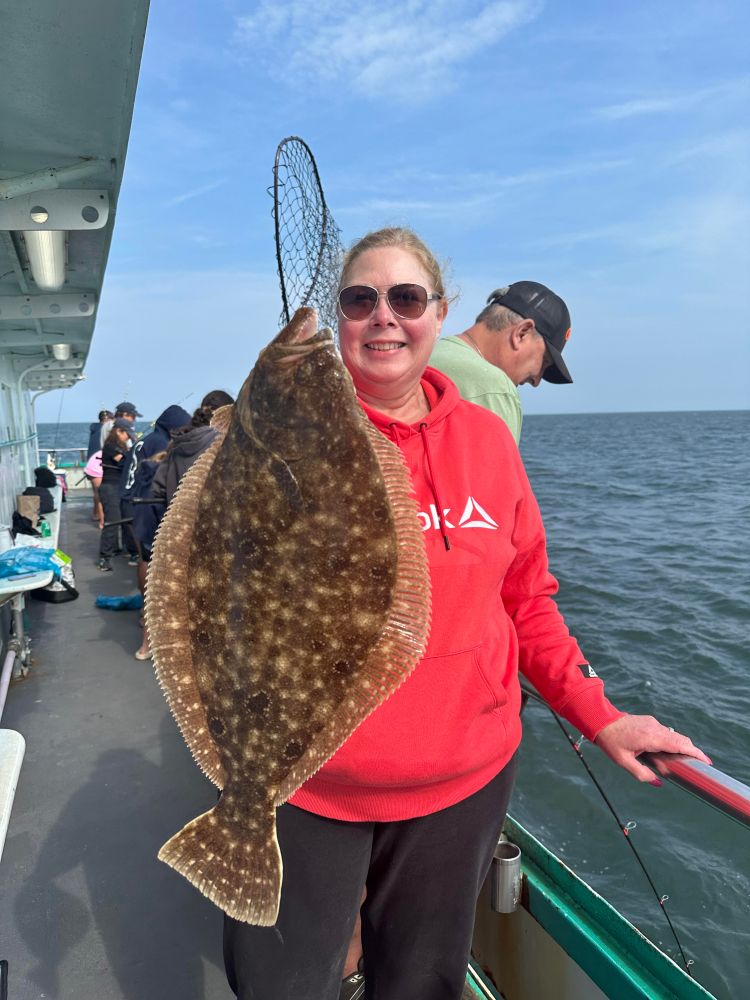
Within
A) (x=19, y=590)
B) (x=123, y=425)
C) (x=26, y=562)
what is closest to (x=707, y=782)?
(x=19, y=590)

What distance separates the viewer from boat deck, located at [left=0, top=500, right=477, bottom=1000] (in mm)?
2621

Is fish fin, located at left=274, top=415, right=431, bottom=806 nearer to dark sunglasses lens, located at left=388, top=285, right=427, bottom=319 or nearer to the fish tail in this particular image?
the fish tail

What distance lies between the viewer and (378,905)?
1790 mm

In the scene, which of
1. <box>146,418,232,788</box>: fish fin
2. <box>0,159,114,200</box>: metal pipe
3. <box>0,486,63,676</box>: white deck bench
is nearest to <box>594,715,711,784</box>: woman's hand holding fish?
<box>146,418,232,788</box>: fish fin

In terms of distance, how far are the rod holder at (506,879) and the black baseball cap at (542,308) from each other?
208 centimetres

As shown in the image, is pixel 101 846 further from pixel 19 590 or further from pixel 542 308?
pixel 542 308

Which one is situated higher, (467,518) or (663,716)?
(467,518)

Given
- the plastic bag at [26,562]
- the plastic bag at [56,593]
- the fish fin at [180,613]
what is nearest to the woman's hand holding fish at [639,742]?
the fish fin at [180,613]

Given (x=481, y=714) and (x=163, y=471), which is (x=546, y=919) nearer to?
(x=481, y=714)

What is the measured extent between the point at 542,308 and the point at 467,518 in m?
1.63

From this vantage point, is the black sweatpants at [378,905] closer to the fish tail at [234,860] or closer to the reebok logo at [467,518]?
the fish tail at [234,860]

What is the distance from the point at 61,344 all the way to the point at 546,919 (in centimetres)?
1024

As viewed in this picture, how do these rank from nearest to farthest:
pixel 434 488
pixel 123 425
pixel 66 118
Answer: pixel 434 488
pixel 66 118
pixel 123 425

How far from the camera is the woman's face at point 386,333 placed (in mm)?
1729
